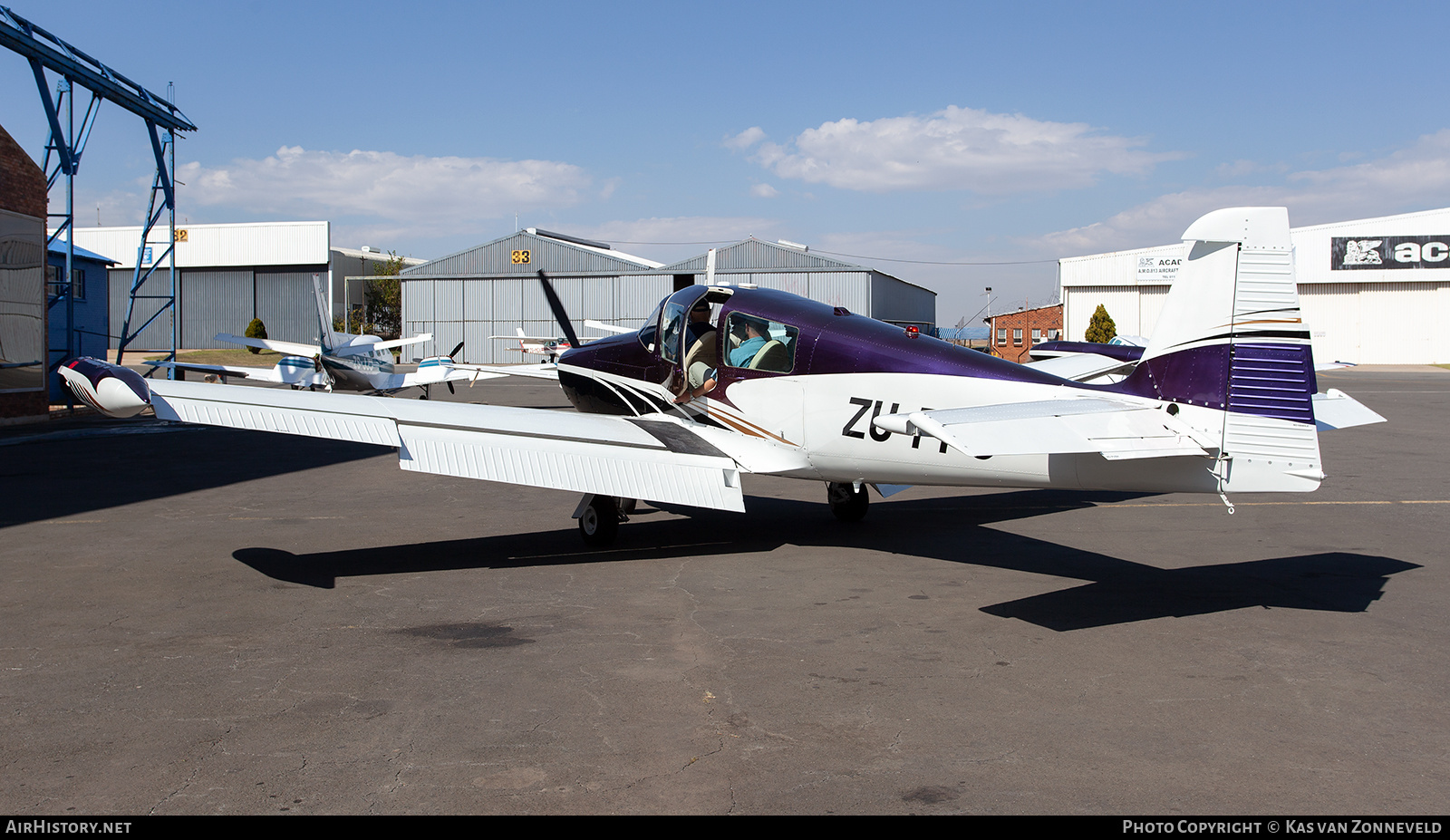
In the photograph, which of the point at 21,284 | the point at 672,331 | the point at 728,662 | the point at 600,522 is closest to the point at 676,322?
the point at 672,331

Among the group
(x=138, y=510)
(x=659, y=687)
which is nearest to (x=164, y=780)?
(x=659, y=687)

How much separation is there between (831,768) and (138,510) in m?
9.83

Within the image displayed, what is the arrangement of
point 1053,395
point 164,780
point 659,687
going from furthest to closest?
point 1053,395, point 659,687, point 164,780

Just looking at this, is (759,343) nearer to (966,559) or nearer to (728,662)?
(966,559)

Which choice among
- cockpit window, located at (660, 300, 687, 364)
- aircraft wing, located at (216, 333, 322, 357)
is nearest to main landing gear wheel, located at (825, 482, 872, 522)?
cockpit window, located at (660, 300, 687, 364)

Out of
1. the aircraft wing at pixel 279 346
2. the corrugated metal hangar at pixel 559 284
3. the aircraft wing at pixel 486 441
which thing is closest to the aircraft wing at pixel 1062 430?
the aircraft wing at pixel 486 441

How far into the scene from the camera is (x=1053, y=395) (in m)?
6.92

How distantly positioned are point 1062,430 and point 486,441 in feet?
15.1

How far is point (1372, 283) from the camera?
195ft

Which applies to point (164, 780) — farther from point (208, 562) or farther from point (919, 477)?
point (919, 477)

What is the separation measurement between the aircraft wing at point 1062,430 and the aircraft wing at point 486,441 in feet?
8.80

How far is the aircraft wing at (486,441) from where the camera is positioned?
749cm

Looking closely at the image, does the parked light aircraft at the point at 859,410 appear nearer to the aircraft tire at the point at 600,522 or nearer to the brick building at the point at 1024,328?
the aircraft tire at the point at 600,522

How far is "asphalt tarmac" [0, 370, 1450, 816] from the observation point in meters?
3.92
